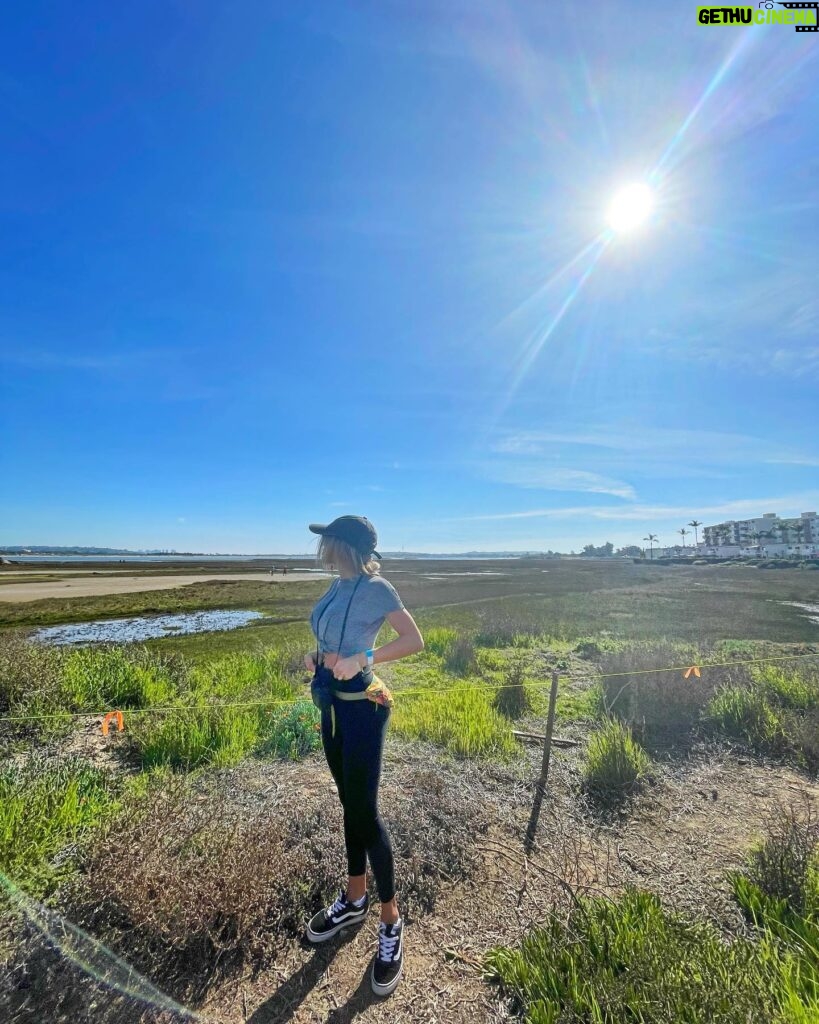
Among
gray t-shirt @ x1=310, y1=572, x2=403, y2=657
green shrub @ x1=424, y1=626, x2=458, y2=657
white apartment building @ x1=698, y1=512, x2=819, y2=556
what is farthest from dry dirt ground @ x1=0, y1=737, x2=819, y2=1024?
white apartment building @ x1=698, y1=512, x2=819, y2=556

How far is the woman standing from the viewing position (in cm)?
238

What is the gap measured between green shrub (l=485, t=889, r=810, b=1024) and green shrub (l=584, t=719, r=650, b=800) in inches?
72.3

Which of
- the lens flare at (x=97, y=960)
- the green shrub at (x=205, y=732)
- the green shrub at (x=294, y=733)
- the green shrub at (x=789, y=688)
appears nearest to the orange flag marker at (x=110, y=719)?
the green shrub at (x=205, y=732)

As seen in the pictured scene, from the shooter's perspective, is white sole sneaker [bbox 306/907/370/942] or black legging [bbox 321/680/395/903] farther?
white sole sneaker [bbox 306/907/370/942]

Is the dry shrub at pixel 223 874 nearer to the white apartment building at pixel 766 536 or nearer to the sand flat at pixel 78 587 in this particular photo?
the sand flat at pixel 78 587

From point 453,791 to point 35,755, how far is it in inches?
165

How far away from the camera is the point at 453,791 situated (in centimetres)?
424

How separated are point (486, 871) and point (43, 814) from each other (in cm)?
324

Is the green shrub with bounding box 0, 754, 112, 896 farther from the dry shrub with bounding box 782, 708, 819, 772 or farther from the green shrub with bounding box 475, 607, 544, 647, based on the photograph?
the green shrub with bounding box 475, 607, 544, 647

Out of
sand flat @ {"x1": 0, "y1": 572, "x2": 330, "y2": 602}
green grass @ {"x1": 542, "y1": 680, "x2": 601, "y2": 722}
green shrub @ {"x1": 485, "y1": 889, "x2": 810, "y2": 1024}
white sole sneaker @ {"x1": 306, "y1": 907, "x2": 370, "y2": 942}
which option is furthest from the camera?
sand flat @ {"x1": 0, "y1": 572, "x2": 330, "y2": 602}

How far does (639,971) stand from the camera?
2084 mm

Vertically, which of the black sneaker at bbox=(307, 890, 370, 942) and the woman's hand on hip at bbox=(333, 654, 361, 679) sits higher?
the woman's hand on hip at bbox=(333, 654, 361, 679)

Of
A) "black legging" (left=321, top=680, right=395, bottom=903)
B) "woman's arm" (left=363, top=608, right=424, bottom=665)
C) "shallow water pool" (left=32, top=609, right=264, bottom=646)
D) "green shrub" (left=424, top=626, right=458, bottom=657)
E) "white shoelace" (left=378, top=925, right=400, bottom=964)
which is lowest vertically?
"shallow water pool" (left=32, top=609, right=264, bottom=646)

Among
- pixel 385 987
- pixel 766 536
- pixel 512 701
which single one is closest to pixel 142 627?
pixel 512 701
